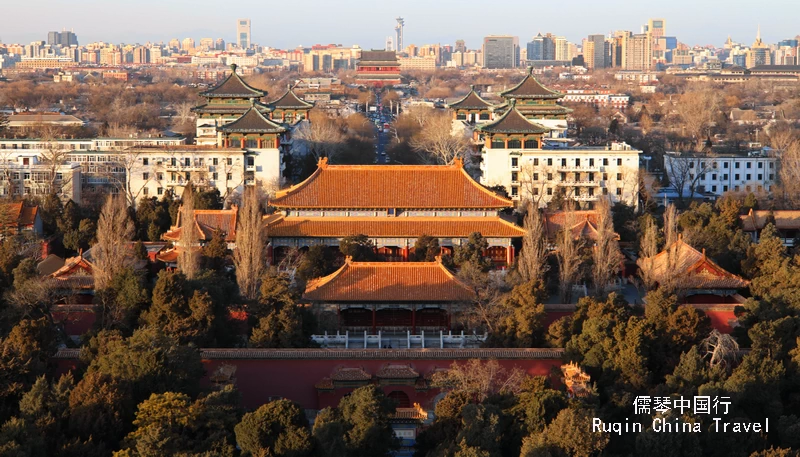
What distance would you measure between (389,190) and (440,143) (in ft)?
53.2

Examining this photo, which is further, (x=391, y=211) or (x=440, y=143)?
(x=440, y=143)

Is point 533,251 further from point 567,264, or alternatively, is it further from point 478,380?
point 478,380

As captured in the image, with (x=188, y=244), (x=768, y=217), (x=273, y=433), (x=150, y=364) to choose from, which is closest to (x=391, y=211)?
(x=188, y=244)

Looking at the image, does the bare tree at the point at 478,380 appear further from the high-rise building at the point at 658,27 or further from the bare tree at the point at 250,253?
the high-rise building at the point at 658,27

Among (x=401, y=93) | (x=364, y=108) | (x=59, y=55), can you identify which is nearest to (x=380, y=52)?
(x=401, y=93)

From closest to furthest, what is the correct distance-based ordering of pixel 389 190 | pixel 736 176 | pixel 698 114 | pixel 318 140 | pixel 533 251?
pixel 533 251
pixel 389 190
pixel 736 176
pixel 318 140
pixel 698 114

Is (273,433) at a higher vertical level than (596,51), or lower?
lower

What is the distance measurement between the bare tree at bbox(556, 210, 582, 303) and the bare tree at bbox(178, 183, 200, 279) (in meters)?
7.33

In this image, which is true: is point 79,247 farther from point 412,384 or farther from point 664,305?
point 664,305

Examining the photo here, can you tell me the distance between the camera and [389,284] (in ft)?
74.6

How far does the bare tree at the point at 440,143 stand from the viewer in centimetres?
4278

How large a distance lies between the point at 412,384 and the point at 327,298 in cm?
372

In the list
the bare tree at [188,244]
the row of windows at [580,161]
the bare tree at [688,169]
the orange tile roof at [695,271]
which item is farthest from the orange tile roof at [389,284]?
the bare tree at [688,169]

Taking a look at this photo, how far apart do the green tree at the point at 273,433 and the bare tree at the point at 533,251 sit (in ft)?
24.2
